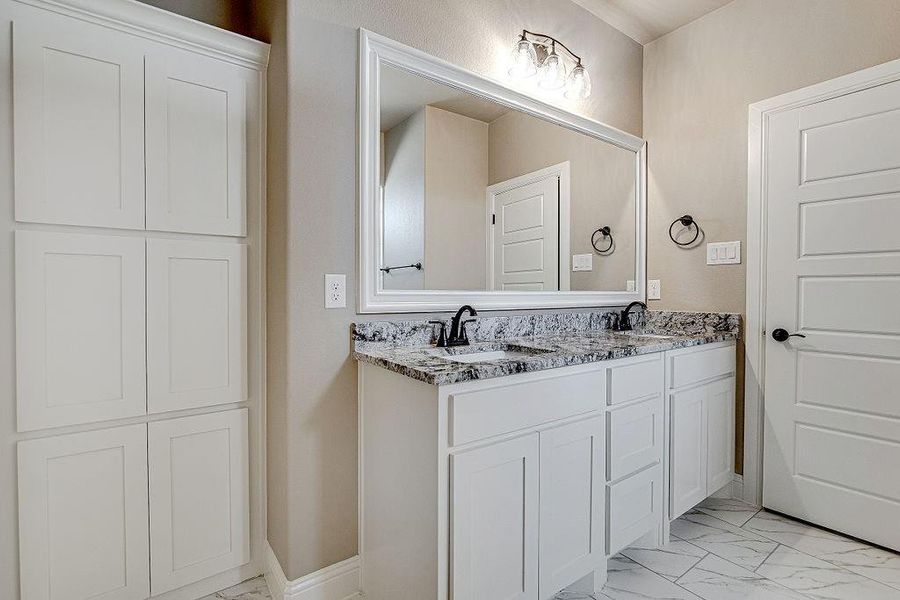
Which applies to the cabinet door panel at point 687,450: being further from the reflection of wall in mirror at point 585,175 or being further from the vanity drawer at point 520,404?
the reflection of wall in mirror at point 585,175

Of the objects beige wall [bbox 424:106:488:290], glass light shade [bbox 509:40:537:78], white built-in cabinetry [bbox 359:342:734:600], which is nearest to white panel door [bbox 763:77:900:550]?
white built-in cabinetry [bbox 359:342:734:600]

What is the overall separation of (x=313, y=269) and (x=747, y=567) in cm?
208

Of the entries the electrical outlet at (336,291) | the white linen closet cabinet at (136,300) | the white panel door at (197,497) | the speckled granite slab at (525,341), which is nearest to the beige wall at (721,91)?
the speckled granite slab at (525,341)

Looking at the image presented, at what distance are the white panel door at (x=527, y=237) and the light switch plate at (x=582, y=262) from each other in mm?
155

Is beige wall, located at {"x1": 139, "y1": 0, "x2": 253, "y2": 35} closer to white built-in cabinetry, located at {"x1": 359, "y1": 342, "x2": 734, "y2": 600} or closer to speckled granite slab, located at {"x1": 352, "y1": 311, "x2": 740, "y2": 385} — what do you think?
speckled granite slab, located at {"x1": 352, "y1": 311, "x2": 740, "y2": 385}

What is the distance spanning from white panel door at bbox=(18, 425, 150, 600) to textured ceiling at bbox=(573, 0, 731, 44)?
2975mm

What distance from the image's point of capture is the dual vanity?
130cm

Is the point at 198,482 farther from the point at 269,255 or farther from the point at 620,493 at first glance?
the point at 620,493

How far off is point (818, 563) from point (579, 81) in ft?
8.06

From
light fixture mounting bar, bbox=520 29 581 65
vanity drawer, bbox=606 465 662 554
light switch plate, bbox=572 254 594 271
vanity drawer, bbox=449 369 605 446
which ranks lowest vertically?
vanity drawer, bbox=606 465 662 554

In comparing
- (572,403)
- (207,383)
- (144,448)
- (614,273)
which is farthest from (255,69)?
(614,273)

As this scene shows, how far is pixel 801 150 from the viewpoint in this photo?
2.21 meters

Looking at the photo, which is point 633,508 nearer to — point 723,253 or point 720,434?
point 720,434

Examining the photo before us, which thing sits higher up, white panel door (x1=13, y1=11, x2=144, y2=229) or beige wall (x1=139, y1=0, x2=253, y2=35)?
beige wall (x1=139, y1=0, x2=253, y2=35)
